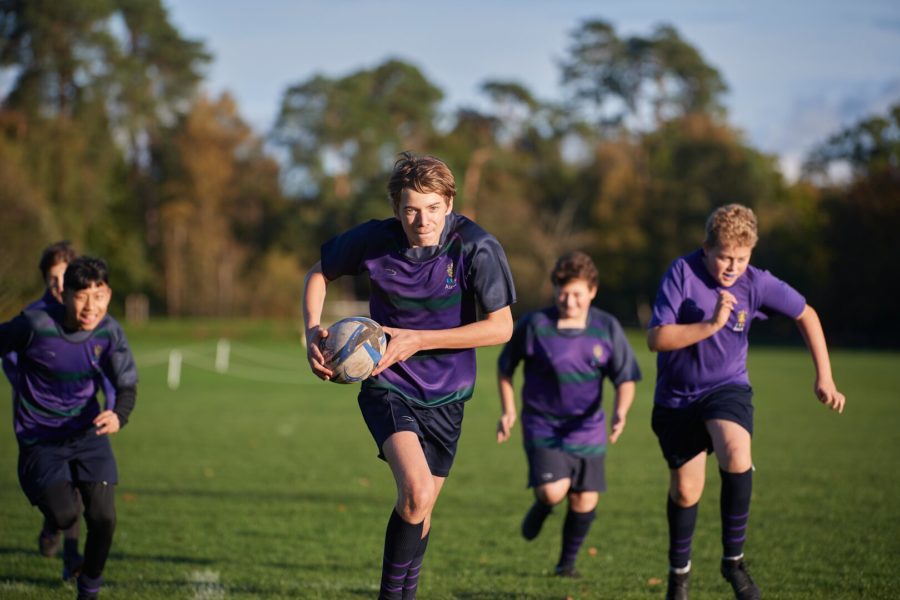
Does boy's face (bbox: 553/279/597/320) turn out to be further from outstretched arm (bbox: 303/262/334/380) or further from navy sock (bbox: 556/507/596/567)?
outstretched arm (bbox: 303/262/334/380)

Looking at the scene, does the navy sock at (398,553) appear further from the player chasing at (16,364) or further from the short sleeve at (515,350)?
the player chasing at (16,364)

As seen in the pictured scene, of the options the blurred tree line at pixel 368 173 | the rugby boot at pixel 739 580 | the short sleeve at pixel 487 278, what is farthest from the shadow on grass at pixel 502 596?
the blurred tree line at pixel 368 173

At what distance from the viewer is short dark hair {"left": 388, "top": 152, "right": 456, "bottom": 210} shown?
183 inches

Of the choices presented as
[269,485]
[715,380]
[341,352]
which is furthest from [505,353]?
[269,485]

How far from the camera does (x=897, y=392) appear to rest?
74.7 ft

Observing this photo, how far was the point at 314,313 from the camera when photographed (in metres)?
4.92

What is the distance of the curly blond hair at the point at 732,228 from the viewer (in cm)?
558

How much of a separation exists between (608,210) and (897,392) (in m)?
38.0

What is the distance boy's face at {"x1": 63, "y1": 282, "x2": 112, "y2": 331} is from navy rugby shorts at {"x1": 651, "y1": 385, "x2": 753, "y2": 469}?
136 inches

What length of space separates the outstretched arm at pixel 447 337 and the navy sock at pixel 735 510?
1703mm

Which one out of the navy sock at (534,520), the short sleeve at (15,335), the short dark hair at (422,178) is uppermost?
the short dark hair at (422,178)

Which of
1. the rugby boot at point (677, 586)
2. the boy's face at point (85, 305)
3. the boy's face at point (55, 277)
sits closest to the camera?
the rugby boot at point (677, 586)

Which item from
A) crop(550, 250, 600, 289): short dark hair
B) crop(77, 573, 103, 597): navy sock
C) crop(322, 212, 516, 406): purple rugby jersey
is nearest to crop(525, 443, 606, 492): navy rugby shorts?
crop(550, 250, 600, 289): short dark hair

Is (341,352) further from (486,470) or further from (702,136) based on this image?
(702,136)
